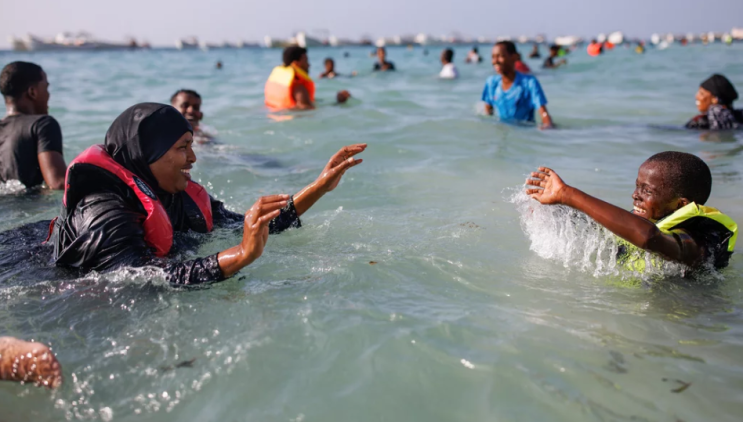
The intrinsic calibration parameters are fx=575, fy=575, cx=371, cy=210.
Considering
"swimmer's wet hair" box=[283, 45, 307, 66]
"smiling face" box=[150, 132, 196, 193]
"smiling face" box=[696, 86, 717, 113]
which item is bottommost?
"smiling face" box=[150, 132, 196, 193]

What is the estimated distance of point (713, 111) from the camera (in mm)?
8156

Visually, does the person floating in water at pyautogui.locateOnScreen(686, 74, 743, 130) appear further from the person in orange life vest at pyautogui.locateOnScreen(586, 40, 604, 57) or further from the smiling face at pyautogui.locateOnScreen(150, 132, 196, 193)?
the person in orange life vest at pyautogui.locateOnScreen(586, 40, 604, 57)

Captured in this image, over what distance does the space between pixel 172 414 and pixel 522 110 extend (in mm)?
7407

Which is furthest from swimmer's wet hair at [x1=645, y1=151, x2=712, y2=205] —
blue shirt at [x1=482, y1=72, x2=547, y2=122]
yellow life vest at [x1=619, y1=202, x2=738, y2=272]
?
blue shirt at [x1=482, y1=72, x2=547, y2=122]

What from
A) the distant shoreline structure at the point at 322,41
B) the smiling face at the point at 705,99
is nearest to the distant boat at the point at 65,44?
the distant shoreline structure at the point at 322,41

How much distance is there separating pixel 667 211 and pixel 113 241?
3.10 metres

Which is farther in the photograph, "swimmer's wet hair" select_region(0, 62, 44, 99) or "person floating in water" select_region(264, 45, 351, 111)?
"person floating in water" select_region(264, 45, 351, 111)

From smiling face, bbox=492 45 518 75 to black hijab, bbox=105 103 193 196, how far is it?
229 inches

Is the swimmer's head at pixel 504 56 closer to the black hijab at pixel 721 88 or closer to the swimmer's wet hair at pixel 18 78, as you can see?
the black hijab at pixel 721 88

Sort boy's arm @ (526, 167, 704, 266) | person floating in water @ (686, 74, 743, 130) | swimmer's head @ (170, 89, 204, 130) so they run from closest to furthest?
boy's arm @ (526, 167, 704, 266) → swimmer's head @ (170, 89, 204, 130) → person floating in water @ (686, 74, 743, 130)

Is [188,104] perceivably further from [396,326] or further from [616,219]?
[616,219]

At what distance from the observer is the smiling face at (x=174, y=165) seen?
314cm

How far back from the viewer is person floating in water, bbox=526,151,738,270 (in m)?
2.92

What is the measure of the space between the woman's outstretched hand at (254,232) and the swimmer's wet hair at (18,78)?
3622mm
